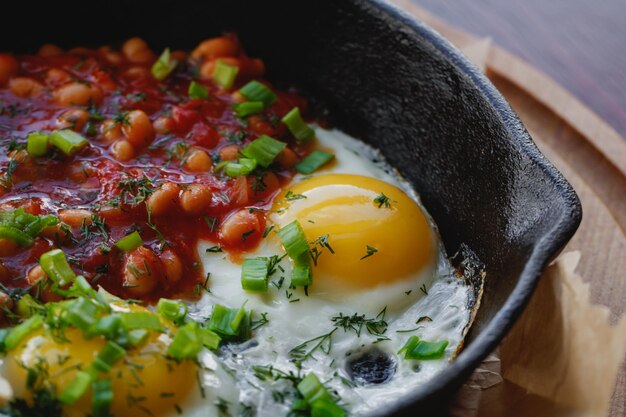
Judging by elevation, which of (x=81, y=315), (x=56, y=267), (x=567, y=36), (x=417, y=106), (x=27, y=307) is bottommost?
(x=27, y=307)

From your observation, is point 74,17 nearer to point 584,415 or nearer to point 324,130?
point 324,130

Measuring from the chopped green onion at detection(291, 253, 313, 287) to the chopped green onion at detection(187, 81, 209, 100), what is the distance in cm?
120

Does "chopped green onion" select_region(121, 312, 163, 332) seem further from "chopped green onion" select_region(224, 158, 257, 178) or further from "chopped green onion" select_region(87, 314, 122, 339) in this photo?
"chopped green onion" select_region(224, 158, 257, 178)

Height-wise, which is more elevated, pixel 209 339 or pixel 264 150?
pixel 264 150

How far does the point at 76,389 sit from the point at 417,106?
6.72 feet

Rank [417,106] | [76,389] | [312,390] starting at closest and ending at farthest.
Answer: [76,389], [312,390], [417,106]

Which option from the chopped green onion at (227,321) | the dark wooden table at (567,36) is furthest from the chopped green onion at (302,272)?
the dark wooden table at (567,36)

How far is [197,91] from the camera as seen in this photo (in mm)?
3746

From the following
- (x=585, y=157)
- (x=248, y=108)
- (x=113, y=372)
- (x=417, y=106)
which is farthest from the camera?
(x=585, y=157)

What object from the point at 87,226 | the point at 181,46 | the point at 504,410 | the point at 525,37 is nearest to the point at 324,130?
the point at 181,46

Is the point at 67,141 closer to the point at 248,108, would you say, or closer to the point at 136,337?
the point at 248,108

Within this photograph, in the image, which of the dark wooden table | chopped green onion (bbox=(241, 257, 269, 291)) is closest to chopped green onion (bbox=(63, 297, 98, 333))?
chopped green onion (bbox=(241, 257, 269, 291))

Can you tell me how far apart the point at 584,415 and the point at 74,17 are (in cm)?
329

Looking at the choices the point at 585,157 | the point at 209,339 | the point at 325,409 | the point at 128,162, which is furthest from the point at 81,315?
the point at 585,157
